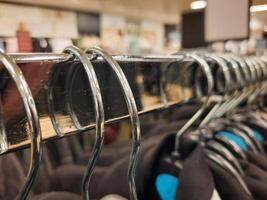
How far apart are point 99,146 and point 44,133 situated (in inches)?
3.0

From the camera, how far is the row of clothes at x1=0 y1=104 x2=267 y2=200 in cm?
38

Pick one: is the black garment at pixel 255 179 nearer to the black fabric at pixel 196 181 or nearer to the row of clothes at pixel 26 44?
the black fabric at pixel 196 181

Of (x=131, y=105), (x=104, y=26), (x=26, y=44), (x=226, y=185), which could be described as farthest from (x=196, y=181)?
(x=104, y=26)

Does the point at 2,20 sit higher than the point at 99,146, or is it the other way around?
the point at 2,20

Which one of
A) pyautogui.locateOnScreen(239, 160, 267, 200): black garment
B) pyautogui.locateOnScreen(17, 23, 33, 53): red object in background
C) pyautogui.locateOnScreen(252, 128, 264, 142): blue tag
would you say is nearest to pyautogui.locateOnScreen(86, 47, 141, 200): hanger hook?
pyautogui.locateOnScreen(17, 23, 33, 53): red object in background

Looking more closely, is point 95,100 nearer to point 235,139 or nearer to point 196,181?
point 196,181

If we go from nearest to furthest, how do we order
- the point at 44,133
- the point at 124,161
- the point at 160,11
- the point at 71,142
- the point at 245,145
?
the point at 44,133 → the point at 124,161 → the point at 245,145 → the point at 71,142 → the point at 160,11

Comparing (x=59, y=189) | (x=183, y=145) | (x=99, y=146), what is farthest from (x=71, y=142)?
(x=99, y=146)

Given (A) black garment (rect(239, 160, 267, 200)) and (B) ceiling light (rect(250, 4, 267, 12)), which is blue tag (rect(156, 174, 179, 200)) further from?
(B) ceiling light (rect(250, 4, 267, 12))

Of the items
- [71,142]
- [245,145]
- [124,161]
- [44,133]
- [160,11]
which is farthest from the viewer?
[160,11]

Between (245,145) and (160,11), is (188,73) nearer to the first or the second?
(245,145)

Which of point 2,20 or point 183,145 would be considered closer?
point 2,20

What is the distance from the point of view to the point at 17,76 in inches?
7.6

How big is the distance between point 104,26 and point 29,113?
99cm
